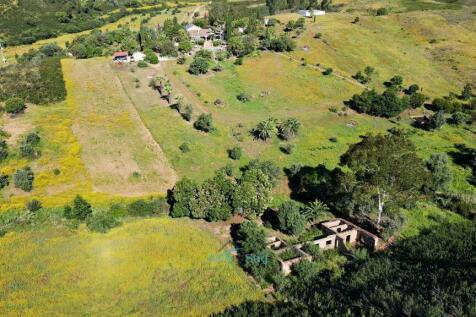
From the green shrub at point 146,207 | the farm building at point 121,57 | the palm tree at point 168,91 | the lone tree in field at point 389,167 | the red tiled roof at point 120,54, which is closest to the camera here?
the lone tree in field at point 389,167

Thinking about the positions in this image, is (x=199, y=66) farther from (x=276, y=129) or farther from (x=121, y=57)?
(x=276, y=129)

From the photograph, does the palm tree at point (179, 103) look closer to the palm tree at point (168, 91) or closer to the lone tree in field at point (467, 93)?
the palm tree at point (168, 91)

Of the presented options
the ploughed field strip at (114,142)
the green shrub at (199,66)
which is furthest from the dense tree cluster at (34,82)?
the green shrub at (199,66)

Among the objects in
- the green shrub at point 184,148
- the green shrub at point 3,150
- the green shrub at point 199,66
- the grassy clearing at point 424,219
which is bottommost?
the grassy clearing at point 424,219

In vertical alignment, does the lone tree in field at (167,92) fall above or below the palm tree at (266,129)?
above

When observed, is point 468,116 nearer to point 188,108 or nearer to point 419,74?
point 419,74

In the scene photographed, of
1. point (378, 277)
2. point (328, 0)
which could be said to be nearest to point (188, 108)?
point (378, 277)
